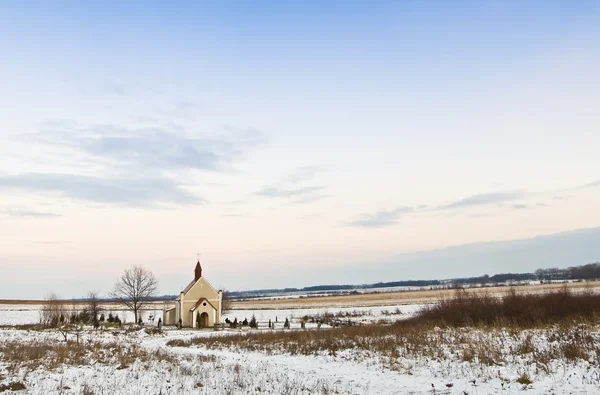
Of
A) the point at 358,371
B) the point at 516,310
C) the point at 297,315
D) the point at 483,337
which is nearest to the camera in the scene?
the point at 358,371

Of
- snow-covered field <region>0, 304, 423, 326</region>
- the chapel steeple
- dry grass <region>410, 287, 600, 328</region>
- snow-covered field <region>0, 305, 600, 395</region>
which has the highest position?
the chapel steeple

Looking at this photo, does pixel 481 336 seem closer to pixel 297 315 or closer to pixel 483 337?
pixel 483 337

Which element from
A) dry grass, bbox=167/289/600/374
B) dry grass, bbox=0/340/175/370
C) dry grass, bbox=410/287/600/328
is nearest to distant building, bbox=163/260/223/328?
dry grass, bbox=167/289/600/374

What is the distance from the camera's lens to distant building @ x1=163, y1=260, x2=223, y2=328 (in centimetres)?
5712

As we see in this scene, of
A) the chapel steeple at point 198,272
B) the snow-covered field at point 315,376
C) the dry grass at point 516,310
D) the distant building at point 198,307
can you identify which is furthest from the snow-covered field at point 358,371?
the chapel steeple at point 198,272

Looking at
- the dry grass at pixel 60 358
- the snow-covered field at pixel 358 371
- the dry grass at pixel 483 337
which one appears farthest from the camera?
the dry grass at pixel 483 337

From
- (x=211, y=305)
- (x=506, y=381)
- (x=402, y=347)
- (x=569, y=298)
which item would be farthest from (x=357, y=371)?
(x=211, y=305)

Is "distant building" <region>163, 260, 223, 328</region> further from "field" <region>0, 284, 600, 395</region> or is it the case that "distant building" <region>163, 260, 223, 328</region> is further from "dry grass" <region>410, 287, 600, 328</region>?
"field" <region>0, 284, 600, 395</region>

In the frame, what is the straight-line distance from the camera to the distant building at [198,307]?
Result: 5712cm

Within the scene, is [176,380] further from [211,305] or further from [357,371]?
[211,305]

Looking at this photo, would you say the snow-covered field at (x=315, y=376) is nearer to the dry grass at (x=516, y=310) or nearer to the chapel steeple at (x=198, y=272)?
the dry grass at (x=516, y=310)

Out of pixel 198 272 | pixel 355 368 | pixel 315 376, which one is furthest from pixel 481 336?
pixel 198 272

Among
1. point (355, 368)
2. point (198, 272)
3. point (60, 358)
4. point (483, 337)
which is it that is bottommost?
point (355, 368)

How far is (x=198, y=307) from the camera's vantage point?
57.2 metres
